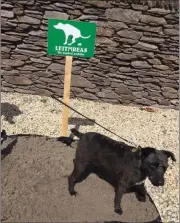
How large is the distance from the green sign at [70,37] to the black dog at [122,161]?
168 cm

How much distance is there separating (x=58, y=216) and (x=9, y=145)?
182 centimetres

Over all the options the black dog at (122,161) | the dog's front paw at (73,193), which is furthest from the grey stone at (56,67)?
the dog's front paw at (73,193)

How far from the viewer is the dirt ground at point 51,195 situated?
5.55 meters

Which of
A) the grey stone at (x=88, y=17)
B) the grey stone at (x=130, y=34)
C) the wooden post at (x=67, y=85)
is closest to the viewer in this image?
the wooden post at (x=67, y=85)

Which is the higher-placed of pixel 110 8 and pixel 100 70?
pixel 110 8

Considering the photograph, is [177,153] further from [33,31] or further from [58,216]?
[33,31]

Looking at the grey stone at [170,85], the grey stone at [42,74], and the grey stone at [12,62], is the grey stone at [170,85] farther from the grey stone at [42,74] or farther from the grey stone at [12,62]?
the grey stone at [12,62]

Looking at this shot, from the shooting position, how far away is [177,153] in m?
7.33

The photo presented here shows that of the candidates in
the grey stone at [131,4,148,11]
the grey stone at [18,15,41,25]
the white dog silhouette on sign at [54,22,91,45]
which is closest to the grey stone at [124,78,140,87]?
the grey stone at [131,4,148,11]

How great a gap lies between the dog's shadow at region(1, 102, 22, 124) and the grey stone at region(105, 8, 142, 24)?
9.44 ft

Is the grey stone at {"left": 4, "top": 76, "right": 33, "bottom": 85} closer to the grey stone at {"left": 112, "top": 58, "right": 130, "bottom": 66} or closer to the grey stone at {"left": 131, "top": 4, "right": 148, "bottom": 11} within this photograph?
the grey stone at {"left": 112, "top": 58, "right": 130, "bottom": 66}

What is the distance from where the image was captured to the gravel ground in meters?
7.56

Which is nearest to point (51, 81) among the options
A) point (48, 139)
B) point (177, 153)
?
point (48, 139)

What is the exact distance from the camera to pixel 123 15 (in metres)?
7.47
